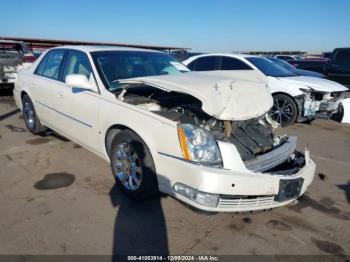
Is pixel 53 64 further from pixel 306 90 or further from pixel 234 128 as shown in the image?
pixel 306 90

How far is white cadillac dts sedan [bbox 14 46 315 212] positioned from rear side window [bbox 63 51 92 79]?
0.01m

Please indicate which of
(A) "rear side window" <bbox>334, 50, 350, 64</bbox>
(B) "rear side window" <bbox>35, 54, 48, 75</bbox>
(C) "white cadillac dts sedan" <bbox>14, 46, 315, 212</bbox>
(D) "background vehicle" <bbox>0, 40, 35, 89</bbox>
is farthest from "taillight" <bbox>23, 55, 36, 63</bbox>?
(A) "rear side window" <bbox>334, 50, 350, 64</bbox>

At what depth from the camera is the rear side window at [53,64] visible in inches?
171

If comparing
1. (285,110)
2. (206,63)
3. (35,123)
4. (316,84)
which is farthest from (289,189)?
(206,63)

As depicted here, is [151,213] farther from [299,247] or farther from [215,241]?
[299,247]

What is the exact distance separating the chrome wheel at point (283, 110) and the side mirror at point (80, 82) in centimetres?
484

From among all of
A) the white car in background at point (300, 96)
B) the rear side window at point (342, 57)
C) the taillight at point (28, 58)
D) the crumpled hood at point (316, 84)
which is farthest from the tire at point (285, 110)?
the taillight at point (28, 58)

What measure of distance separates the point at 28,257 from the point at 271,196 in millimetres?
2124

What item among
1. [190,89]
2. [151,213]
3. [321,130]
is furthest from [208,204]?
[321,130]

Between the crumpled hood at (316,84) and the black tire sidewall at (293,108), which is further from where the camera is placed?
the black tire sidewall at (293,108)

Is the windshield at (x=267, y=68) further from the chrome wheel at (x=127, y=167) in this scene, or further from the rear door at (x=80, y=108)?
the chrome wheel at (x=127, y=167)

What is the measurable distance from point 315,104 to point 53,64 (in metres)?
5.63

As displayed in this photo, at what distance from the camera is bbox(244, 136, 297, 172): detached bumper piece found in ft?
8.53

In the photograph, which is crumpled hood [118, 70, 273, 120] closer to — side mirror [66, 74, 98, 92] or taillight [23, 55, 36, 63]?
side mirror [66, 74, 98, 92]
